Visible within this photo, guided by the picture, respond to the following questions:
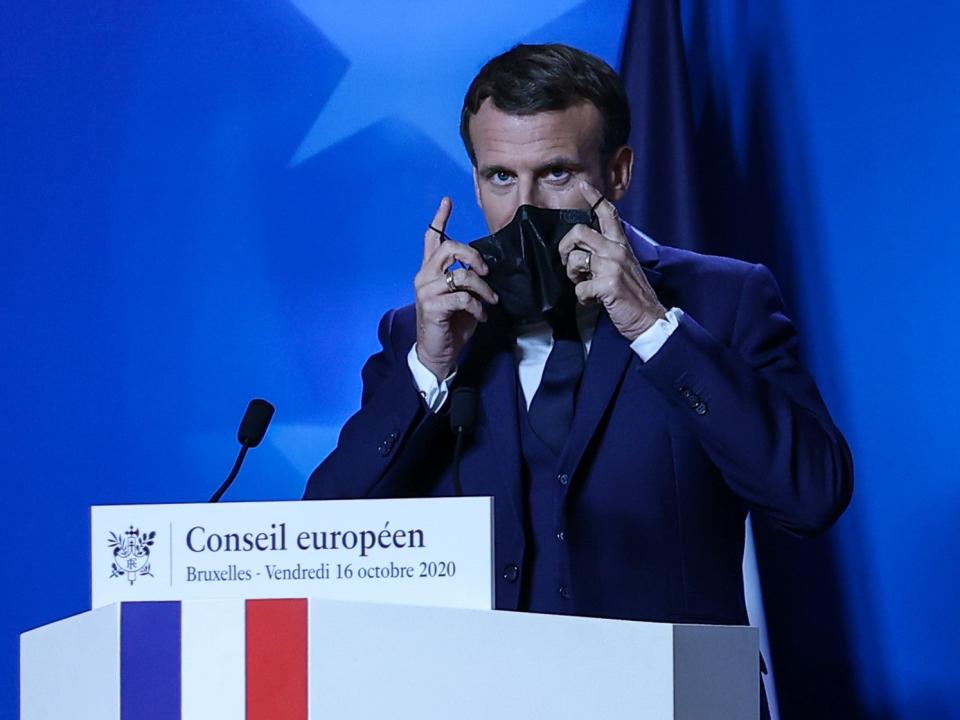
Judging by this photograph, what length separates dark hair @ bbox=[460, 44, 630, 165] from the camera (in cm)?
241

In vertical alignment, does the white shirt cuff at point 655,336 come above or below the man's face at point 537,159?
below

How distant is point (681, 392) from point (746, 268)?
0.41 metres

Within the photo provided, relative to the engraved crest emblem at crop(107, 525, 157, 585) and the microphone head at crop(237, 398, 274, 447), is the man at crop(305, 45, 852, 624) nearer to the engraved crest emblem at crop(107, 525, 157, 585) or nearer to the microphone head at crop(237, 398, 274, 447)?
the microphone head at crop(237, 398, 274, 447)

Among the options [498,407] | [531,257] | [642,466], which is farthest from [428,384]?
[642,466]

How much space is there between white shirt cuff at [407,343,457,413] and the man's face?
285 millimetres

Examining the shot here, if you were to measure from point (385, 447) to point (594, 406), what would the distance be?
0.34 metres

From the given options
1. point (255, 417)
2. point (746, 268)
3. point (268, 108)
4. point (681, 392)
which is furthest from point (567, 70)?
point (268, 108)

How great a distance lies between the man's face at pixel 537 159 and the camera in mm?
2379

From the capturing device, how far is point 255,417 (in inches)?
75.9

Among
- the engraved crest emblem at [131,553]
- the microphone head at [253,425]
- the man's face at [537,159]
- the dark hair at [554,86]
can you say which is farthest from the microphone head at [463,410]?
the dark hair at [554,86]

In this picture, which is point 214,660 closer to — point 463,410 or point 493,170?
point 463,410

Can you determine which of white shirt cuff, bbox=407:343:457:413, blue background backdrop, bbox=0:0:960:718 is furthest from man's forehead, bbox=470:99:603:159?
blue background backdrop, bbox=0:0:960:718

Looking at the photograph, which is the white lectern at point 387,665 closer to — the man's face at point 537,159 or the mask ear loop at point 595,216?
the mask ear loop at point 595,216

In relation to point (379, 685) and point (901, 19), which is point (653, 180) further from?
point (379, 685)
